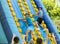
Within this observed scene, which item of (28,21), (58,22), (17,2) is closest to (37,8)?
(17,2)

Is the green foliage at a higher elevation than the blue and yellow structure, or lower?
lower

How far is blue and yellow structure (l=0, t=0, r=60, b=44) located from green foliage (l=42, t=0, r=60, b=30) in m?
9.56

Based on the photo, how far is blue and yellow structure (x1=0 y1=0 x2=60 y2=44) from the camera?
398 inches

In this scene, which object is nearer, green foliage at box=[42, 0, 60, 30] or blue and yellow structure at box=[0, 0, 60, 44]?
blue and yellow structure at box=[0, 0, 60, 44]

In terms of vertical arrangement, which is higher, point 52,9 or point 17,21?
point 17,21

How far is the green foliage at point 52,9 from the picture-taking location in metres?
24.6

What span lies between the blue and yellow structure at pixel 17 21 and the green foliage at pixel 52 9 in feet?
31.3

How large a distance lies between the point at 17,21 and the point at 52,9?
44.5 ft

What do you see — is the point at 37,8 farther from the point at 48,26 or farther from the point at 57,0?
the point at 57,0

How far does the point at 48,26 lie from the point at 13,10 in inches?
84.7

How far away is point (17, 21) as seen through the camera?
41.5 feet

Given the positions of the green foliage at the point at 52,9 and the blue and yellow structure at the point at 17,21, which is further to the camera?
the green foliage at the point at 52,9

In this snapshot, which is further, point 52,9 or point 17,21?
point 52,9

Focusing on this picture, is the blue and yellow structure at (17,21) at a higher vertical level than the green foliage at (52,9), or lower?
higher
